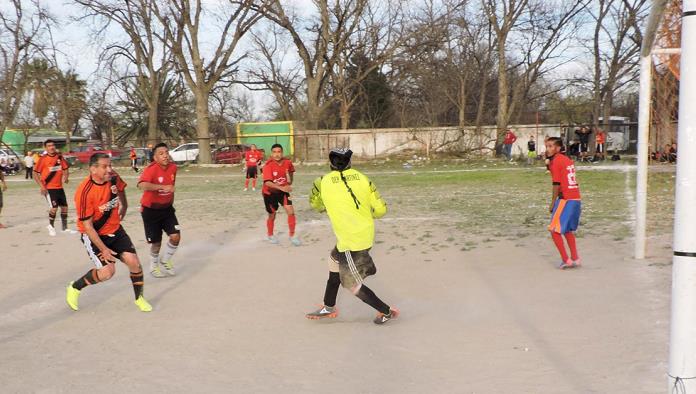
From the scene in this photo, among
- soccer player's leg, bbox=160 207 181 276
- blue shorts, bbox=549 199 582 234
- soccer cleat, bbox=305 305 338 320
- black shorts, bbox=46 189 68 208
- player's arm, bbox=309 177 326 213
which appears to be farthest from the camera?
black shorts, bbox=46 189 68 208

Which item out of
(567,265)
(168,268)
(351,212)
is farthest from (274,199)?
A: (351,212)

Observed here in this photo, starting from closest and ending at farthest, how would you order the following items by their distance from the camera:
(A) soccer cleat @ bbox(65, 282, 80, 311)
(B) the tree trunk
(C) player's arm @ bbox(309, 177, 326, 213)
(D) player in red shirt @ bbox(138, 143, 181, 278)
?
(C) player's arm @ bbox(309, 177, 326, 213) → (A) soccer cleat @ bbox(65, 282, 80, 311) → (D) player in red shirt @ bbox(138, 143, 181, 278) → (B) the tree trunk

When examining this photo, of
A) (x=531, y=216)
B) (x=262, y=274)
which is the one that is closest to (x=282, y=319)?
(x=262, y=274)

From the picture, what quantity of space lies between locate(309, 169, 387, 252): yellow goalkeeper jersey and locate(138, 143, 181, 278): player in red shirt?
10.7 feet

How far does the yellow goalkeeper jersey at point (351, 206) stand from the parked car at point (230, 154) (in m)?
36.7

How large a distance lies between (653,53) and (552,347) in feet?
15.5

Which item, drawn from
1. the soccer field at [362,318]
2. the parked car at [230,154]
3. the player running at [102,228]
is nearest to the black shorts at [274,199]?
the soccer field at [362,318]

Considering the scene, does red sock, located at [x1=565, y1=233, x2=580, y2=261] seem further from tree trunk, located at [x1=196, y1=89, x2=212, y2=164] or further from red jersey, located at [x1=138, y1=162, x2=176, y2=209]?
tree trunk, located at [x1=196, y1=89, x2=212, y2=164]

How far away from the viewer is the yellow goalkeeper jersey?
5.66 metres

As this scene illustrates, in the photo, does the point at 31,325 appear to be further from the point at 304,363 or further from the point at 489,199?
the point at 489,199

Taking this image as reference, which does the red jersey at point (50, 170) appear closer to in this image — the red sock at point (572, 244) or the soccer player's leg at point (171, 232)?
the soccer player's leg at point (171, 232)

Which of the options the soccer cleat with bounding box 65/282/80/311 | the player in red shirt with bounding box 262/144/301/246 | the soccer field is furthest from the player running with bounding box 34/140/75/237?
the soccer cleat with bounding box 65/282/80/311

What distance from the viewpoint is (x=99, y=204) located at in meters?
6.38

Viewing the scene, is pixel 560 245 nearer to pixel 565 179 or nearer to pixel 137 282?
pixel 565 179
